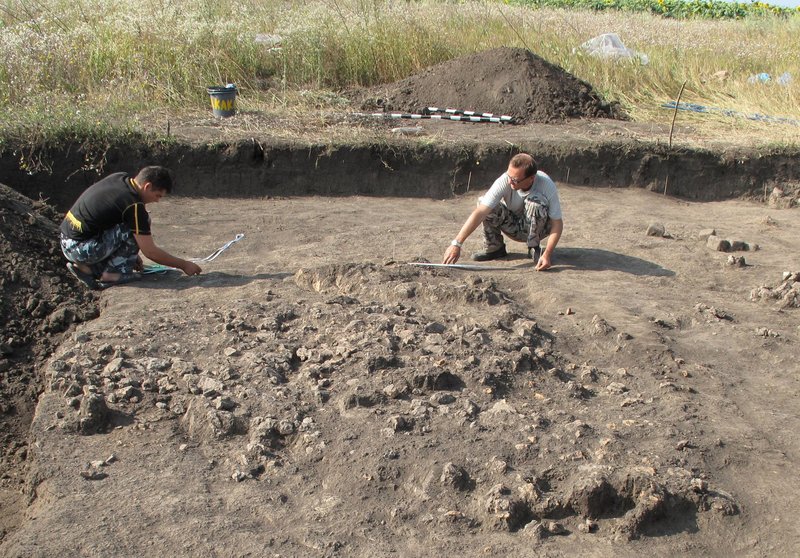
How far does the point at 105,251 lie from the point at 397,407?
2474 mm

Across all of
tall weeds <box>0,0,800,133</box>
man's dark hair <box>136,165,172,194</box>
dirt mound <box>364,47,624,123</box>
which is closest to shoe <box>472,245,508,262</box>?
man's dark hair <box>136,165,172,194</box>

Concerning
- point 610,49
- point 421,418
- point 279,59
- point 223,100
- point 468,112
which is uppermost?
point 610,49

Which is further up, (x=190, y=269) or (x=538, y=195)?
(x=538, y=195)

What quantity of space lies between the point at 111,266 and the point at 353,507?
278 centimetres

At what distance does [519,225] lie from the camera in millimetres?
5832

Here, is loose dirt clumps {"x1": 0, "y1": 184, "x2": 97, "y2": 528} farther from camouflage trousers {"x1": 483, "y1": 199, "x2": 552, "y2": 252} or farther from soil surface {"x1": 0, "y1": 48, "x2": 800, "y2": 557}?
camouflage trousers {"x1": 483, "y1": 199, "x2": 552, "y2": 252}

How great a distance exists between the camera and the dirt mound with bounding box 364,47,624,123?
9758mm

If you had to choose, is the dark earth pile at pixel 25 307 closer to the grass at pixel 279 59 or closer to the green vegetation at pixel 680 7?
the grass at pixel 279 59

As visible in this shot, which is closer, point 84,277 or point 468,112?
point 84,277

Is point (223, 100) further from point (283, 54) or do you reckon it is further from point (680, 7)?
point (680, 7)

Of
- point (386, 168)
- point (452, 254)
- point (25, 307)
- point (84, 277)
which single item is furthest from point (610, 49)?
point (25, 307)

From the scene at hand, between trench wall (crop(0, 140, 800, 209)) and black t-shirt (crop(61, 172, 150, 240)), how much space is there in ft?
7.69

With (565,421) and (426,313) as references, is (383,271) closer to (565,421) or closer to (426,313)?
(426,313)

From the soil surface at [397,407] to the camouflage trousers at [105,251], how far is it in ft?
0.57
